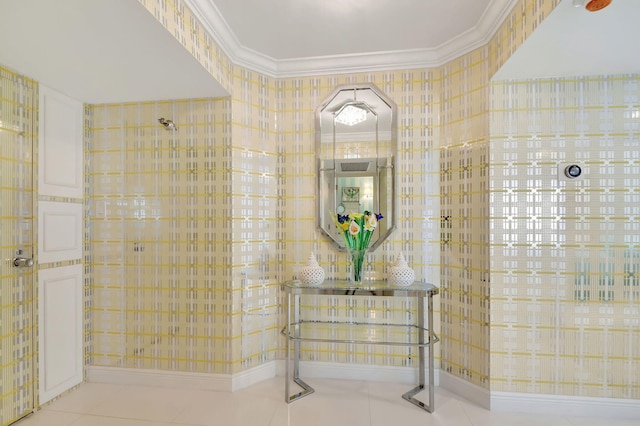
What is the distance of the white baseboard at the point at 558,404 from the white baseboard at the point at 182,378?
1.57 meters

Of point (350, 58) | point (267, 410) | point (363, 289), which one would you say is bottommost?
point (267, 410)

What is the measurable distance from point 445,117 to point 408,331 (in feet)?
5.40

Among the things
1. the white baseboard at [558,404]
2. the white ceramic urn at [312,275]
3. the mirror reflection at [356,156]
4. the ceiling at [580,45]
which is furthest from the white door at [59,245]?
the ceiling at [580,45]

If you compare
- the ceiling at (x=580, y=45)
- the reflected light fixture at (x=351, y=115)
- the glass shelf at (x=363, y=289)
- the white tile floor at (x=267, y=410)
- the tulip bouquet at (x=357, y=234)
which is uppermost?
the ceiling at (x=580, y=45)

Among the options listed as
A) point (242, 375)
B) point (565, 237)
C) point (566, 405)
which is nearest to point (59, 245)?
point (242, 375)

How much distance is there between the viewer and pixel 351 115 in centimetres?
249

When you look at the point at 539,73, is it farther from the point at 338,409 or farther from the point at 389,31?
the point at 338,409

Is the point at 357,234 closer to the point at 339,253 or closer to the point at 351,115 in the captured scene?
the point at 339,253

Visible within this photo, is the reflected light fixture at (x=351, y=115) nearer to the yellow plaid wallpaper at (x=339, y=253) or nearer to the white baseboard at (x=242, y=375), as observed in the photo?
the yellow plaid wallpaper at (x=339, y=253)

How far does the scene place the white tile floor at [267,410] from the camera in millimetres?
1981

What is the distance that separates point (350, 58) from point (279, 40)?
21.8 inches

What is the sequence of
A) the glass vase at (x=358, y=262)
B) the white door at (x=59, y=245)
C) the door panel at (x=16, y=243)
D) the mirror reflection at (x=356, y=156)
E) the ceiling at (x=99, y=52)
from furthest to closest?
1. the mirror reflection at (x=356, y=156)
2. the glass vase at (x=358, y=262)
3. the white door at (x=59, y=245)
4. the door panel at (x=16, y=243)
5. the ceiling at (x=99, y=52)

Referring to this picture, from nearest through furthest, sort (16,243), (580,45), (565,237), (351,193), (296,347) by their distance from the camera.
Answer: (580,45), (16,243), (565,237), (296,347), (351,193)

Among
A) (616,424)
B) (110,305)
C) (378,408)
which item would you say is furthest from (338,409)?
(110,305)
